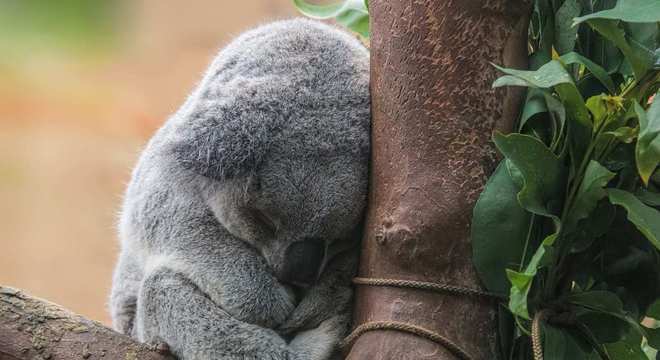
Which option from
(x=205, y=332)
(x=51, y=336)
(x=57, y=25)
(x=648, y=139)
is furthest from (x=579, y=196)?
(x=57, y=25)

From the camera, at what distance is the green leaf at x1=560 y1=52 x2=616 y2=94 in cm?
212

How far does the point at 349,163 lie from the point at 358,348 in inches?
22.0

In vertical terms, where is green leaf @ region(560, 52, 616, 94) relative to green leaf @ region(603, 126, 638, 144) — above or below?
above

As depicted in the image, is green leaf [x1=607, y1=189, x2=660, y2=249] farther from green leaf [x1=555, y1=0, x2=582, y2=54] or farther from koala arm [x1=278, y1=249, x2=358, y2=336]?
koala arm [x1=278, y1=249, x2=358, y2=336]

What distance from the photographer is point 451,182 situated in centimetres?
229

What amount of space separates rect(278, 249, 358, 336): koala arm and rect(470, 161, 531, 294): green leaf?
1.71 ft

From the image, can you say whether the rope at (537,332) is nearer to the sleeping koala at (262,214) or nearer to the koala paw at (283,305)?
the sleeping koala at (262,214)

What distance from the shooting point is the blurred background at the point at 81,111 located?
8.71m

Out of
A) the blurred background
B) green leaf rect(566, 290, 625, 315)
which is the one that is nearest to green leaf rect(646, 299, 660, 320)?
green leaf rect(566, 290, 625, 315)

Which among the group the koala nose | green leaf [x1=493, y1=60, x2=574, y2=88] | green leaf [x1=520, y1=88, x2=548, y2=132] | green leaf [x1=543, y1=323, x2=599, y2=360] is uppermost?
green leaf [x1=493, y1=60, x2=574, y2=88]

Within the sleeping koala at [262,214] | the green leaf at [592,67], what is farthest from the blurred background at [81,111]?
the green leaf at [592,67]

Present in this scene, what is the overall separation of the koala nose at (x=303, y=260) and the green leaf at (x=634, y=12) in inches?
40.5

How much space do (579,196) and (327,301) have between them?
88 centimetres

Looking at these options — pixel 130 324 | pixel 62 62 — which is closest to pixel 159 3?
pixel 62 62
